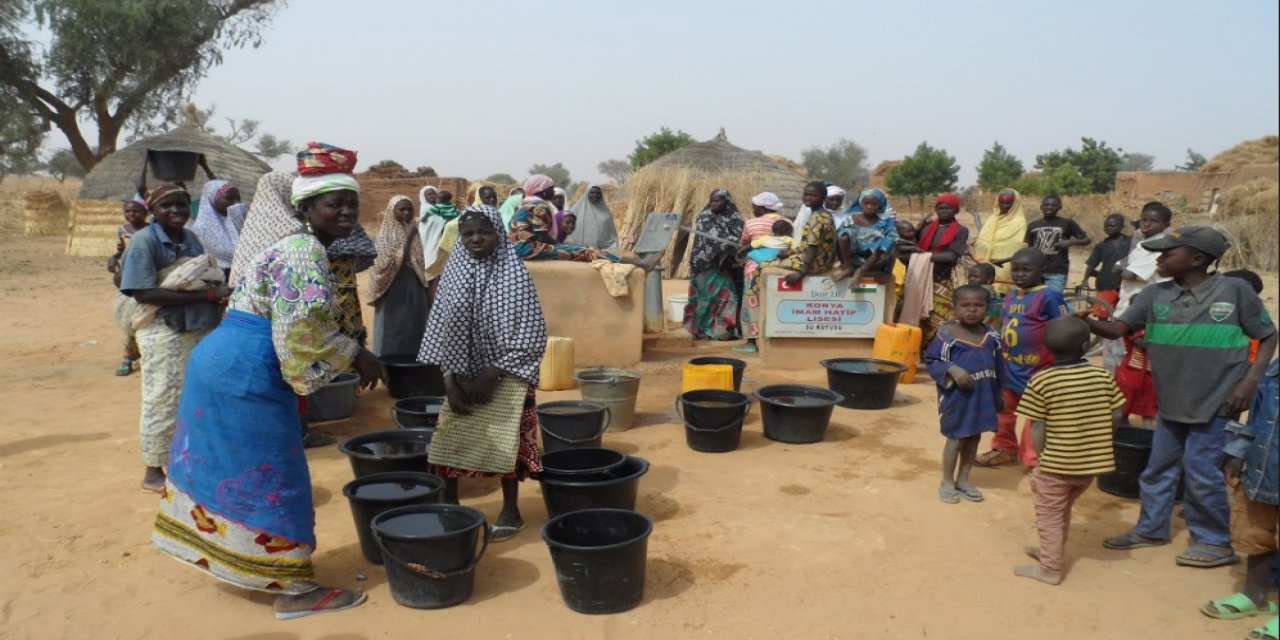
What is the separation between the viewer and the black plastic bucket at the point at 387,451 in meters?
4.17

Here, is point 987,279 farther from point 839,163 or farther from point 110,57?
point 839,163

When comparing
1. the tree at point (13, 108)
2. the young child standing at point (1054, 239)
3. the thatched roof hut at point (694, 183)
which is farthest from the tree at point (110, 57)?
the young child standing at point (1054, 239)

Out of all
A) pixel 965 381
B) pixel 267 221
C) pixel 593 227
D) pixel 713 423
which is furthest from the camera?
pixel 593 227

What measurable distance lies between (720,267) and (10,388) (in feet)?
21.0

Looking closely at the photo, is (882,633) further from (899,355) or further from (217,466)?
(899,355)

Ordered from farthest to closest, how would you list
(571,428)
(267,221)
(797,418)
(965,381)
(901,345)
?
(901,345), (797,418), (571,428), (965,381), (267,221)

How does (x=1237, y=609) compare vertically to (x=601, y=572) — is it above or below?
below

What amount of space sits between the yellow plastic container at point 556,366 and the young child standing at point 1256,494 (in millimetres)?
4665

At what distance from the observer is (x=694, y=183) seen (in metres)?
14.8

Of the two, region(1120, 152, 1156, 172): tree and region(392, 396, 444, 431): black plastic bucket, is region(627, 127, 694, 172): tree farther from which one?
region(1120, 152, 1156, 172): tree

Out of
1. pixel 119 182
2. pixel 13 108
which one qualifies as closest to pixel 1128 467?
pixel 119 182

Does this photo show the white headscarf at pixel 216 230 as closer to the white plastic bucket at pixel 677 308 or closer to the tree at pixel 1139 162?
the white plastic bucket at pixel 677 308

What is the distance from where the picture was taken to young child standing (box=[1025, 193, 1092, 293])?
7.91 meters

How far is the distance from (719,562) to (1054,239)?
581 cm
